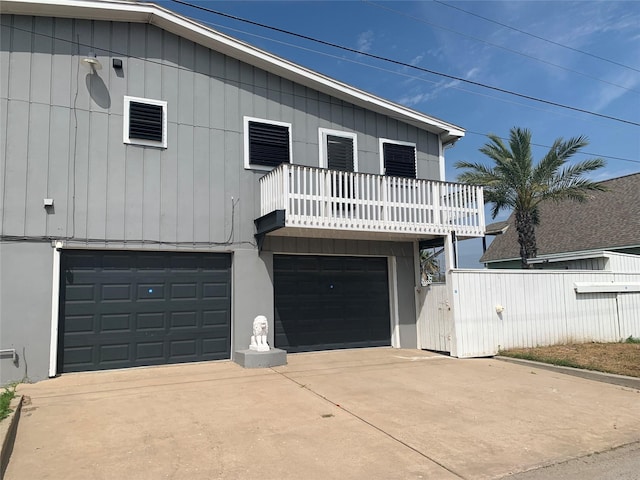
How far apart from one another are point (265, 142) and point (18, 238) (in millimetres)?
5044

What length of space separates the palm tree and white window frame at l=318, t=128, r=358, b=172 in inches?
218

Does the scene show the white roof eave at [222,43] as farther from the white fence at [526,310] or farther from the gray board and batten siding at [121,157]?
the white fence at [526,310]

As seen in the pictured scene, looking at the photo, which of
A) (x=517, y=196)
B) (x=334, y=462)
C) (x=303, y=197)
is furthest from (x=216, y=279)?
(x=517, y=196)

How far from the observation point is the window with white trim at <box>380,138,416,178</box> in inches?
446

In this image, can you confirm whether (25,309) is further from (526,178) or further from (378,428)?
(526,178)

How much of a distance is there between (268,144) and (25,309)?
18.4 feet

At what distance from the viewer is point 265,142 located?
1007cm

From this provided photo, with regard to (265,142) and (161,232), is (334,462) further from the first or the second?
(265,142)

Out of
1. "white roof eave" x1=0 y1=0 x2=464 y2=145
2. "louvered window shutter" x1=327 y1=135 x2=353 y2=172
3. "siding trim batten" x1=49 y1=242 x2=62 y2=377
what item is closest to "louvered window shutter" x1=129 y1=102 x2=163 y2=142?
"white roof eave" x1=0 y1=0 x2=464 y2=145

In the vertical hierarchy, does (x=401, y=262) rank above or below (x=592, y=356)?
above

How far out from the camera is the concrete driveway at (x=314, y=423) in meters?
4.03

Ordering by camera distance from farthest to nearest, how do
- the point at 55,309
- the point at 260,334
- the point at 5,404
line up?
1. the point at 260,334
2. the point at 55,309
3. the point at 5,404

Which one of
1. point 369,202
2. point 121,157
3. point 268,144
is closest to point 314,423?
point 369,202

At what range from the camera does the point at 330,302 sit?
1059 cm
